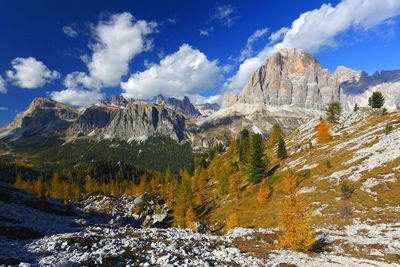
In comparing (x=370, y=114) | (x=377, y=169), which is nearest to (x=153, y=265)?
(x=377, y=169)

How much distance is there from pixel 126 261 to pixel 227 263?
7.12 meters

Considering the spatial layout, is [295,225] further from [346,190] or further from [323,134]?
[323,134]

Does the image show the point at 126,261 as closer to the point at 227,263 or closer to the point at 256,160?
the point at 227,263

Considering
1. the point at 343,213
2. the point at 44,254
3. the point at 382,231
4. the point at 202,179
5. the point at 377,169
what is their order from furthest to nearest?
the point at 202,179 < the point at 377,169 < the point at 343,213 < the point at 382,231 < the point at 44,254

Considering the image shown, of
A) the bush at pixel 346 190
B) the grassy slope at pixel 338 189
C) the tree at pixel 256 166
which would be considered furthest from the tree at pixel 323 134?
the bush at pixel 346 190

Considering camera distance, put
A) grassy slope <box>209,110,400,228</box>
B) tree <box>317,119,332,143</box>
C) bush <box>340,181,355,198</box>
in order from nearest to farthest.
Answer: grassy slope <box>209,110,400,228</box>, bush <box>340,181,355,198</box>, tree <box>317,119,332,143</box>

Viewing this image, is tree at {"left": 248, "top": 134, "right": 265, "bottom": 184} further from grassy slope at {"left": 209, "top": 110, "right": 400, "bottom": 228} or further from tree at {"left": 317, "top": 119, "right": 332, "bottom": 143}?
tree at {"left": 317, "top": 119, "right": 332, "bottom": 143}

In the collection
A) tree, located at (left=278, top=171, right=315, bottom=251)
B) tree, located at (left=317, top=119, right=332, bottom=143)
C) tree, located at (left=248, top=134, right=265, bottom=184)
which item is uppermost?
tree, located at (left=317, top=119, right=332, bottom=143)

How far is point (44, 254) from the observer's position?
12070 mm

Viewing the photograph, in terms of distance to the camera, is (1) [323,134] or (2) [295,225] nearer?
(2) [295,225]

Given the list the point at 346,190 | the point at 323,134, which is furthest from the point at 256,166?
the point at 323,134

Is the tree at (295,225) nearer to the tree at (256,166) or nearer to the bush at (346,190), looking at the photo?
the bush at (346,190)

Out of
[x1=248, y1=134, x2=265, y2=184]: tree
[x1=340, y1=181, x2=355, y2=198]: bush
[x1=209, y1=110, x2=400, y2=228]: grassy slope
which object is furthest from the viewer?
[x1=248, y1=134, x2=265, y2=184]: tree

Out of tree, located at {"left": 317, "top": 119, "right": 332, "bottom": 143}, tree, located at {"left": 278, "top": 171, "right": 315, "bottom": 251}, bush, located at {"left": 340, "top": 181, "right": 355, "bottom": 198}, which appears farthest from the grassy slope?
tree, located at {"left": 278, "top": 171, "right": 315, "bottom": 251}
